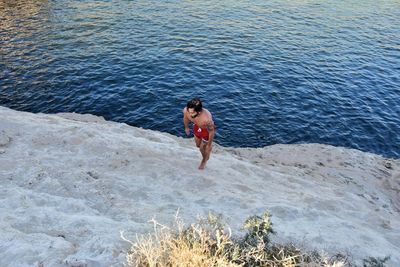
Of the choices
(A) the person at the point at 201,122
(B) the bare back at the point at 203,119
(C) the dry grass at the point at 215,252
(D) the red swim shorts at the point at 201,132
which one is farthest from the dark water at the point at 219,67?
(C) the dry grass at the point at 215,252

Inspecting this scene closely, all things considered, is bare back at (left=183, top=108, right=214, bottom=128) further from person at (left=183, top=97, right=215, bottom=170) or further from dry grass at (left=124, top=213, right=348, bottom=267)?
dry grass at (left=124, top=213, right=348, bottom=267)

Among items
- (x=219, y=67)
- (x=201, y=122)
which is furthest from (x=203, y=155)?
(x=219, y=67)

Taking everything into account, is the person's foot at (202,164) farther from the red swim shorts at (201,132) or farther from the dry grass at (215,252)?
the dry grass at (215,252)

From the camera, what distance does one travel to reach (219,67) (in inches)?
971

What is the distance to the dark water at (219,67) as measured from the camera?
19.6 metres

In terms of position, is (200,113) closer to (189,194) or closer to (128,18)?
(189,194)

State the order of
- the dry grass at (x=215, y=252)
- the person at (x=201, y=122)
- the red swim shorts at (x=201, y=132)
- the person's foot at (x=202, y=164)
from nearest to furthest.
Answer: the dry grass at (x=215, y=252) → the person at (x=201, y=122) → the red swim shorts at (x=201, y=132) → the person's foot at (x=202, y=164)

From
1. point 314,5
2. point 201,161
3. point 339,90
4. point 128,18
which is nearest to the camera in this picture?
point 201,161

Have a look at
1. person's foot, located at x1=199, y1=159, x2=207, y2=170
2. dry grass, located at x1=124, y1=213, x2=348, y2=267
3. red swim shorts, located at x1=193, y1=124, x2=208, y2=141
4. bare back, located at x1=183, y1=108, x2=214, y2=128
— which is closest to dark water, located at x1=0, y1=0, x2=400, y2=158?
person's foot, located at x1=199, y1=159, x2=207, y2=170

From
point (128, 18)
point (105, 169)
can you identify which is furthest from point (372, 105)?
point (128, 18)

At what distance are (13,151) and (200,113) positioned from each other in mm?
5874

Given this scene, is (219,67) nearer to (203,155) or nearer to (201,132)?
(203,155)

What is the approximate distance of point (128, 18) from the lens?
32188 mm

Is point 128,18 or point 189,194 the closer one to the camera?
point 189,194
